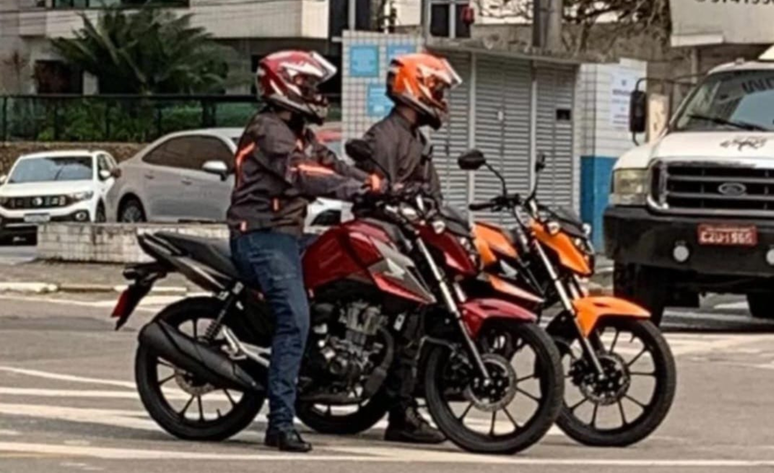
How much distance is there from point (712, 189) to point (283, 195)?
7.49 meters

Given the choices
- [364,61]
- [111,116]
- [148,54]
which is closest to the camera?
[364,61]

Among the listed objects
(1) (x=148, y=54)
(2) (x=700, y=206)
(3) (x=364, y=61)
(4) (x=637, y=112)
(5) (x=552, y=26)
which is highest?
(5) (x=552, y=26)

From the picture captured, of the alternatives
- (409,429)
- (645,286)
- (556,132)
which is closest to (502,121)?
(556,132)

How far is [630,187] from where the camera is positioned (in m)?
17.1

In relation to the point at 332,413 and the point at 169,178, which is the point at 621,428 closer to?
the point at 332,413

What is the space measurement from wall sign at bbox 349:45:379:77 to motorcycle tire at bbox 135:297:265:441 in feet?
43.2

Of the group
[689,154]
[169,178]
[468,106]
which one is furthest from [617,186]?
[169,178]

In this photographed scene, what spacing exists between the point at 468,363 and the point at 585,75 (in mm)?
16939

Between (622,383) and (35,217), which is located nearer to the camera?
(622,383)

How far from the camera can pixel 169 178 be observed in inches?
1087

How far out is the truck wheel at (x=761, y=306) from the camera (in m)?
19.3

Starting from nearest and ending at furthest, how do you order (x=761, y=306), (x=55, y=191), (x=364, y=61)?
(x=761, y=306) → (x=364, y=61) → (x=55, y=191)

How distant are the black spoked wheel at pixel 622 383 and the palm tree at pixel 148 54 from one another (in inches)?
1680

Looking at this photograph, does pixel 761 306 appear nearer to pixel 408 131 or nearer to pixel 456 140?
pixel 456 140
